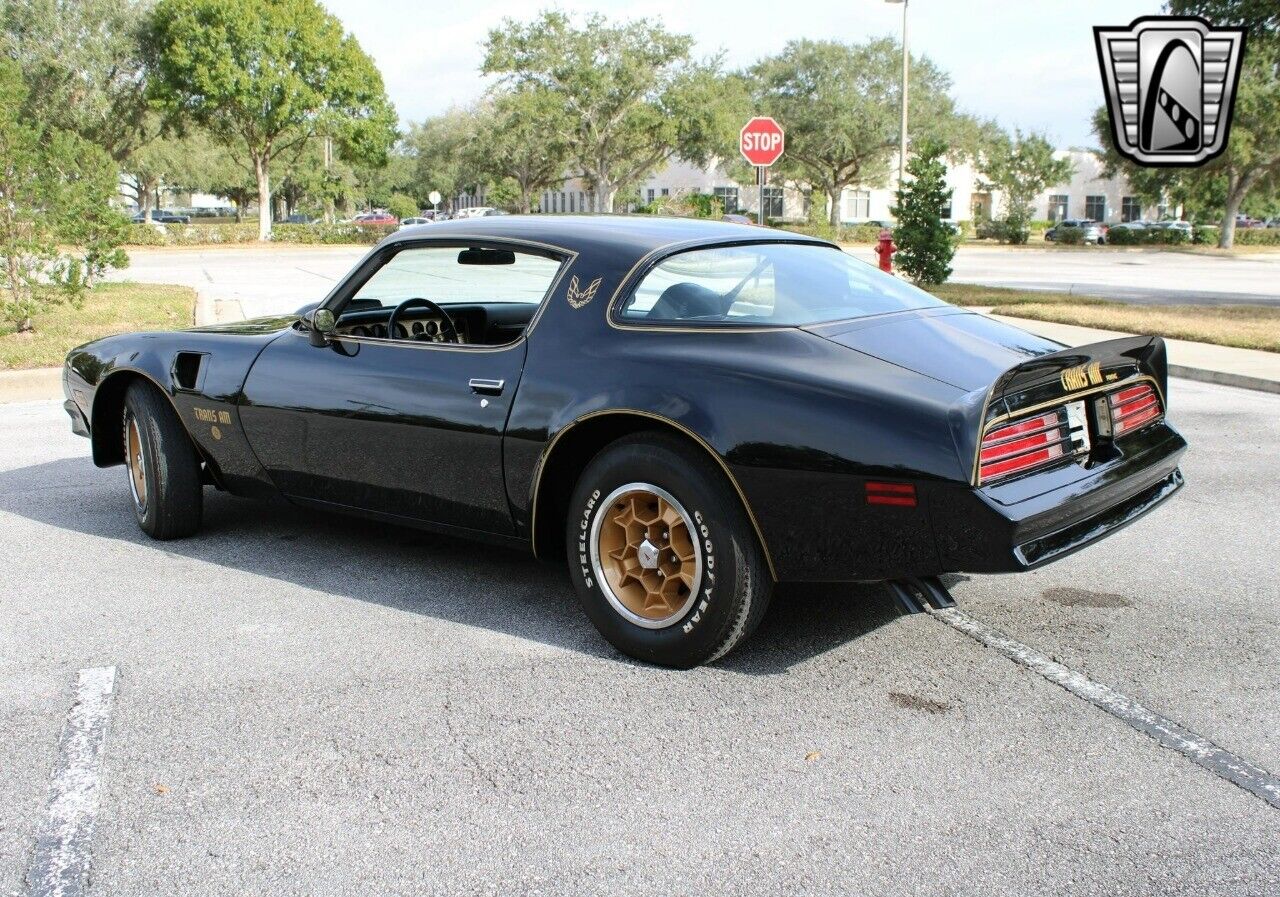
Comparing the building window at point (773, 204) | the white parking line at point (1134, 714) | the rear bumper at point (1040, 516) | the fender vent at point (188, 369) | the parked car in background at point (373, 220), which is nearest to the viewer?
the white parking line at point (1134, 714)

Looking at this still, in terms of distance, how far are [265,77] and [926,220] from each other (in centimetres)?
3594

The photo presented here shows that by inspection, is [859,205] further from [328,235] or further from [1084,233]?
[328,235]

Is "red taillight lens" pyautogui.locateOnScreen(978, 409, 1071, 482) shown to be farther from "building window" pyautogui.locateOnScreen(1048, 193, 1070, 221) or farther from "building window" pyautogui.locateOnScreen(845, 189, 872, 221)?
"building window" pyautogui.locateOnScreen(1048, 193, 1070, 221)

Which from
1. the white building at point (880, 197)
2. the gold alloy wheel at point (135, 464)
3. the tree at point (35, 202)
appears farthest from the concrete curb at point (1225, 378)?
the white building at point (880, 197)

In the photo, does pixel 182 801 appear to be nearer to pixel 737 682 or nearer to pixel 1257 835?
pixel 737 682

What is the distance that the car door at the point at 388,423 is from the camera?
171 inches

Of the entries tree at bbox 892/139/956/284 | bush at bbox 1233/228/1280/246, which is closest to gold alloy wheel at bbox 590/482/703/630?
tree at bbox 892/139/956/284

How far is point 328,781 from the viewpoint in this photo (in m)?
3.24

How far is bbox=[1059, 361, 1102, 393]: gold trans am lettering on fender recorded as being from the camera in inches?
151

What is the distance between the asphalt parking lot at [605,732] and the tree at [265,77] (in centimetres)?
4737

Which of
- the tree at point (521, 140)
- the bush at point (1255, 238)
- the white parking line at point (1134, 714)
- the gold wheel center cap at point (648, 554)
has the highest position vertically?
the tree at point (521, 140)

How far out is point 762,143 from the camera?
610 inches

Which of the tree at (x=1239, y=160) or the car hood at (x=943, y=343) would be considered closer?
the car hood at (x=943, y=343)

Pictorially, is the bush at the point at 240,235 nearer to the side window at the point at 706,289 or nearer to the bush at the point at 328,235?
the bush at the point at 328,235
